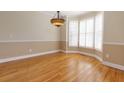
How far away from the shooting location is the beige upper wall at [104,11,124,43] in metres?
3.50

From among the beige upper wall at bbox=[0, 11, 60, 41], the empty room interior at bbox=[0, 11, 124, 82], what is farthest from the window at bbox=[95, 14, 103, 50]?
the beige upper wall at bbox=[0, 11, 60, 41]

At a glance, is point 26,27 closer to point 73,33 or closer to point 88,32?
point 73,33

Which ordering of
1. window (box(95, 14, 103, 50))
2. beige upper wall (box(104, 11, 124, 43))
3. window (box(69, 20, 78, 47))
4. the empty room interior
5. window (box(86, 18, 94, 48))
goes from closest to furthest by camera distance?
the empty room interior < beige upper wall (box(104, 11, 124, 43)) < window (box(95, 14, 103, 50)) < window (box(86, 18, 94, 48)) < window (box(69, 20, 78, 47))

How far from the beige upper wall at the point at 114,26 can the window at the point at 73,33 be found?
3007mm

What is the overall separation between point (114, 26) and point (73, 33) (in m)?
3.48

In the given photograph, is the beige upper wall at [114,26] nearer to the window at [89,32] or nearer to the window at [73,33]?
the window at [89,32]

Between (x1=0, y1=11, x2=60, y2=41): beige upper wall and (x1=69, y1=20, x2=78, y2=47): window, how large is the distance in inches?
32.4

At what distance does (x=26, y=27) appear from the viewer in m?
5.18

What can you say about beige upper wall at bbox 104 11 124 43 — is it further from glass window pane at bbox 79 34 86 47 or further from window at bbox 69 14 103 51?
glass window pane at bbox 79 34 86 47

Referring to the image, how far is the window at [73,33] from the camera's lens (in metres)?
6.93
